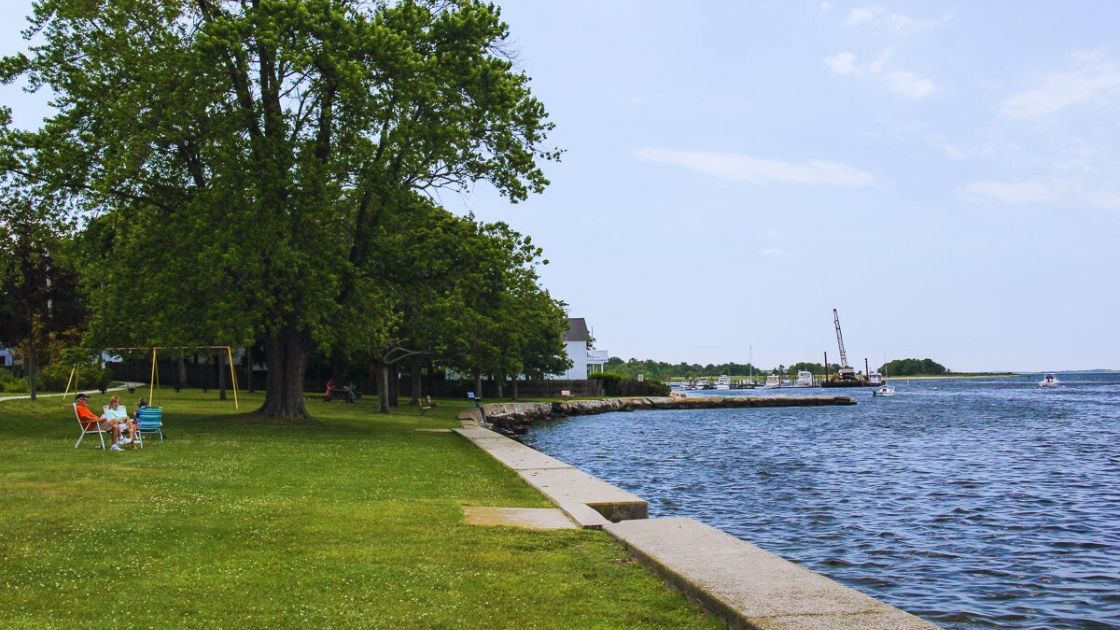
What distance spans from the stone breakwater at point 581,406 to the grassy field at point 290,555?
1044 inches

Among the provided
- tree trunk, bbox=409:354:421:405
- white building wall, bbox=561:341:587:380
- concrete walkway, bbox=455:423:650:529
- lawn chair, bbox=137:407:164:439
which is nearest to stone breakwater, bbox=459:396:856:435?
tree trunk, bbox=409:354:421:405

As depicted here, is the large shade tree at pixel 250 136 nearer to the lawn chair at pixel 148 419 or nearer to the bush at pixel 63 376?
the lawn chair at pixel 148 419

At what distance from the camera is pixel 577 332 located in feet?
365

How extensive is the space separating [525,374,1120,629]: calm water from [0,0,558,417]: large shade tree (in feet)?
36.7

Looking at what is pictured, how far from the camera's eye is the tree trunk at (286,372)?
32281 mm

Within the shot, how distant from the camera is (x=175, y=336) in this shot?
27141 millimetres

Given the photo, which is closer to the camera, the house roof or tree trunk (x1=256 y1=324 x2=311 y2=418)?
tree trunk (x1=256 y1=324 x2=311 y2=418)

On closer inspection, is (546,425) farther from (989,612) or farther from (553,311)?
(989,612)

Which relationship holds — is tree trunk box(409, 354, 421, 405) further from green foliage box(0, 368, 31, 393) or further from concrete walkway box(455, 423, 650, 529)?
concrete walkway box(455, 423, 650, 529)

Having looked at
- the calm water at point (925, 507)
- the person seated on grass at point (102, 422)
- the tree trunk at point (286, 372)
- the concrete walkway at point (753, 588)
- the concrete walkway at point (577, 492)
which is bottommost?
the calm water at point (925, 507)

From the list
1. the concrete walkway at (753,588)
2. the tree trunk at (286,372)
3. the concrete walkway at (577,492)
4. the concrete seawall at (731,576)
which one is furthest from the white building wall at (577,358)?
the concrete walkway at (753,588)

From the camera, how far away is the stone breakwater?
5006cm

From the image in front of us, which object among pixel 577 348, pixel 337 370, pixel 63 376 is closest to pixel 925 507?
pixel 63 376

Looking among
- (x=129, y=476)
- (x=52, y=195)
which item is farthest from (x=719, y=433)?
(x=129, y=476)
